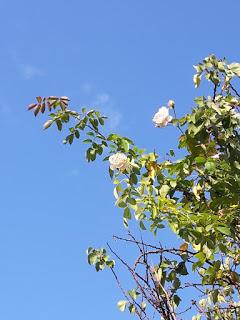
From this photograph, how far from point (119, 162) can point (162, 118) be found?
38 centimetres

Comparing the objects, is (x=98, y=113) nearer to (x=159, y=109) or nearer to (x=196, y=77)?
(x=159, y=109)

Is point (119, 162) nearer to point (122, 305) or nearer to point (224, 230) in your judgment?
point (224, 230)

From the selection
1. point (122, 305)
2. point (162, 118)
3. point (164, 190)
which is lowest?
point (122, 305)

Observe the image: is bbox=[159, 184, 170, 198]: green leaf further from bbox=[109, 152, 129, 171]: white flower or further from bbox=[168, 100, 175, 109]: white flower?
bbox=[168, 100, 175, 109]: white flower

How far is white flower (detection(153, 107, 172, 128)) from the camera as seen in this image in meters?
2.61

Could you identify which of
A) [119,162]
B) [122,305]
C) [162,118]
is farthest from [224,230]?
[122,305]

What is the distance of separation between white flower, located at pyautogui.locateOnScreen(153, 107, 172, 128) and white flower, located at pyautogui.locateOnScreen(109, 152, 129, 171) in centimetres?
31

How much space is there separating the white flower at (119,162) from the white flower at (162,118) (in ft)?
1.01

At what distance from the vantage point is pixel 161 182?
2586mm

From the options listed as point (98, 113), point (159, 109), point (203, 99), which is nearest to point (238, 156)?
point (203, 99)

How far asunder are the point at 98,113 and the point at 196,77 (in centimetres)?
61

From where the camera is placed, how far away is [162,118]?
2621 mm

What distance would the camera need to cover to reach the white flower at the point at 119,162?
2.46 meters

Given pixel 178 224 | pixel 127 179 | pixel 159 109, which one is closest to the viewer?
pixel 178 224
